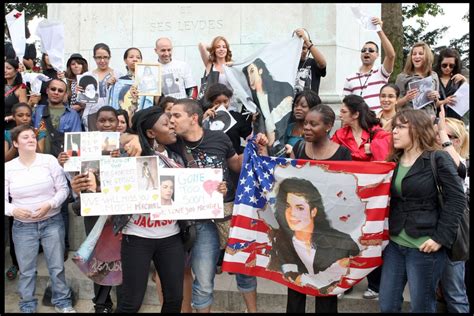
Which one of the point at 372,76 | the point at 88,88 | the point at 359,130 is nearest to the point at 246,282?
the point at 359,130

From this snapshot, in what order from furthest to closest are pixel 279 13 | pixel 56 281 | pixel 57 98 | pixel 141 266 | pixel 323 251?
pixel 279 13 → pixel 57 98 → pixel 56 281 → pixel 323 251 → pixel 141 266

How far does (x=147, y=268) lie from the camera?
4371mm

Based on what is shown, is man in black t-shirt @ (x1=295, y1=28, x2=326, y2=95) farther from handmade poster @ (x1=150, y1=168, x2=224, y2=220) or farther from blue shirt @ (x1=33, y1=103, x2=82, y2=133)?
blue shirt @ (x1=33, y1=103, x2=82, y2=133)

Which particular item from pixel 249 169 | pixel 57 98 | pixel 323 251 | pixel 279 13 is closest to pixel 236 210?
pixel 249 169

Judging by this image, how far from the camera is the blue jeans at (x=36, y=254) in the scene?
5746mm

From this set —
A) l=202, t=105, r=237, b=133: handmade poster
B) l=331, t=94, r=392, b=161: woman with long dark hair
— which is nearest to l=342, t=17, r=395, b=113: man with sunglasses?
l=331, t=94, r=392, b=161: woman with long dark hair

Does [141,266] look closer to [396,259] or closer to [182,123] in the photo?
[182,123]

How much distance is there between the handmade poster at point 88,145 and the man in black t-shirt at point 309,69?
9.32ft

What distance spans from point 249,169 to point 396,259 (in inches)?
58.0

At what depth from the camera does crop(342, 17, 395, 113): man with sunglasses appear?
6926mm

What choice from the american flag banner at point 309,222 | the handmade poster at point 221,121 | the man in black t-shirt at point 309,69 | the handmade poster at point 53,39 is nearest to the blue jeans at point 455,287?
the american flag banner at point 309,222

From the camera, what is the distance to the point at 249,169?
489cm

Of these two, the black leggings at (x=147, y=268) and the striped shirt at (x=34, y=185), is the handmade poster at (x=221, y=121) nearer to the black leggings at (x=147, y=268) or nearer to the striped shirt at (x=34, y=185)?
the striped shirt at (x=34, y=185)

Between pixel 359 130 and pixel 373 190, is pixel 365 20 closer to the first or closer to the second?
pixel 359 130
